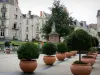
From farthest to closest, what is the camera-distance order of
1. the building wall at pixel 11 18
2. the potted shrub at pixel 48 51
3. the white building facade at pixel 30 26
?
the white building facade at pixel 30 26 < the building wall at pixel 11 18 < the potted shrub at pixel 48 51

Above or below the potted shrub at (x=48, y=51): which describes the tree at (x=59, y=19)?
above

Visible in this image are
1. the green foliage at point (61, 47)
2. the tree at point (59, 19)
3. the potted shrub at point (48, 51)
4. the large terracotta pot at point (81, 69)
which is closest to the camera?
the large terracotta pot at point (81, 69)

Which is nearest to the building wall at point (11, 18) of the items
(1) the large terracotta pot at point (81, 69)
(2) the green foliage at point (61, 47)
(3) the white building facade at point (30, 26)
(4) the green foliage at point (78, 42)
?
(3) the white building facade at point (30, 26)

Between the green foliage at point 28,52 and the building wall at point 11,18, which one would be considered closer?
the green foliage at point 28,52

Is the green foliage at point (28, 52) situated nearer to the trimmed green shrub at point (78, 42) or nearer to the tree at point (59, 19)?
the trimmed green shrub at point (78, 42)

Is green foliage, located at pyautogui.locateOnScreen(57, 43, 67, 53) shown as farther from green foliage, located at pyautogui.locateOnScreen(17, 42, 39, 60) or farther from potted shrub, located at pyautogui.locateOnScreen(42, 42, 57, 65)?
green foliage, located at pyautogui.locateOnScreen(17, 42, 39, 60)

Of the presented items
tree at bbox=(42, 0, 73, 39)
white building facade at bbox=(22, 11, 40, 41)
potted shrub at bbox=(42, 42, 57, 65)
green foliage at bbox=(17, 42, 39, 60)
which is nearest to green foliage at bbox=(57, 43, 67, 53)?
potted shrub at bbox=(42, 42, 57, 65)

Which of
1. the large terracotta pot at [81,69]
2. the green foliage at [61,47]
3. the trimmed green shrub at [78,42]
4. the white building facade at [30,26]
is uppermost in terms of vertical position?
the white building facade at [30,26]

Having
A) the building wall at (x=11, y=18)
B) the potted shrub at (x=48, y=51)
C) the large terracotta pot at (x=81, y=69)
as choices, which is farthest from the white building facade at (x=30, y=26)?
the large terracotta pot at (x=81, y=69)

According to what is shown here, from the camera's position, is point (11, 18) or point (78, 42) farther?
point (11, 18)

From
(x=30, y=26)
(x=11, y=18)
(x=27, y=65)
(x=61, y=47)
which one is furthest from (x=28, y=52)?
(x=30, y=26)

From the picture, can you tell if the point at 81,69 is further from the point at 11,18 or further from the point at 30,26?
the point at 30,26

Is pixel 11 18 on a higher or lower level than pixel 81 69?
higher

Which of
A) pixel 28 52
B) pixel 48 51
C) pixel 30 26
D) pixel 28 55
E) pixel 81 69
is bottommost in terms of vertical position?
pixel 81 69
